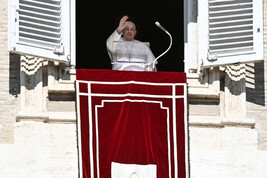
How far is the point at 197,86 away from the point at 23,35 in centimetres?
224

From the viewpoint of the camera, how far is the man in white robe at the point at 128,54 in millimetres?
16781

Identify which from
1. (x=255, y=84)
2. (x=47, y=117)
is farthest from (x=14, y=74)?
(x=255, y=84)

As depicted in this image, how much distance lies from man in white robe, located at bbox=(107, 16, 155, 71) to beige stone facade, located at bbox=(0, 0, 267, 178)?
670 mm

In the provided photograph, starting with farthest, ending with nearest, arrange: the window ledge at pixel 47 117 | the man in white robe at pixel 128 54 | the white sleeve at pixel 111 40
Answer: the white sleeve at pixel 111 40
the man in white robe at pixel 128 54
the window ledge at pixel 47 117

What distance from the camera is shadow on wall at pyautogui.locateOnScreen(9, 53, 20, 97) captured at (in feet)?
53.8

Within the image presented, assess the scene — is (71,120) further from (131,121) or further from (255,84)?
(255,84)

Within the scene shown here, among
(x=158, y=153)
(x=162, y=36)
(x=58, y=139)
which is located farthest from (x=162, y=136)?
(x=162, y=36)

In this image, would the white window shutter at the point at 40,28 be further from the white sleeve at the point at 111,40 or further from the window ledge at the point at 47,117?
the white sleeve at the point at 111,40

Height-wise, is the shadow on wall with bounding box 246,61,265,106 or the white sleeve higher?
the white sleeve

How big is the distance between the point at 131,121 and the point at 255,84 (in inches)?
71.1

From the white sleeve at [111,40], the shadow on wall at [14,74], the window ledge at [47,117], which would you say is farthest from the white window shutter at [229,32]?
the shadow on wall at [14,74]

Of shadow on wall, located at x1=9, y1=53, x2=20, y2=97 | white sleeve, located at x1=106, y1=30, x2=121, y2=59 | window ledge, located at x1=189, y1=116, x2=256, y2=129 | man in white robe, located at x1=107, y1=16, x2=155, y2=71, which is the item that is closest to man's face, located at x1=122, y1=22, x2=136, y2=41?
man in white robe, located at x1=107, y1=16, x2=155, y2=71

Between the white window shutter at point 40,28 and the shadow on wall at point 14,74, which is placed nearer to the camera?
the white window shutter at point 40,28

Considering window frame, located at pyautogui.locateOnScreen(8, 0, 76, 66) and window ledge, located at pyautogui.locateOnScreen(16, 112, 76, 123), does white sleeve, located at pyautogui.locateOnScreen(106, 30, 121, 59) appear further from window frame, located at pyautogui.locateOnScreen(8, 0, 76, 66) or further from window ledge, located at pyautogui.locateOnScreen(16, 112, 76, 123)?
window ledge, located at pyautogui.locateOnScreen(16, 112, 76, 123)
